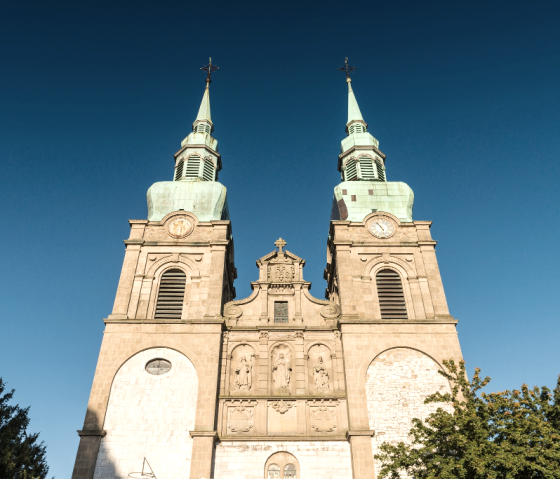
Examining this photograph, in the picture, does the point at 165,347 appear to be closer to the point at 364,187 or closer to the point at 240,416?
the point at 240,416

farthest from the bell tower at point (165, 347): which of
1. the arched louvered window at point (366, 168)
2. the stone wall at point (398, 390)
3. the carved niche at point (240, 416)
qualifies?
the arched louvered window at point (366, 168)

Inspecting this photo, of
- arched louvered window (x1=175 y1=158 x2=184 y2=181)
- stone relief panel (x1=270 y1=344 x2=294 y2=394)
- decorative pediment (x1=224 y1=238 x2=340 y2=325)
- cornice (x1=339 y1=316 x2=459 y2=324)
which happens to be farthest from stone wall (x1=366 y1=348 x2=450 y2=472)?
arched louvered window (x1=175 y1=158 x2=184 y2=181)

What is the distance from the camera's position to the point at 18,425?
67.9 feet

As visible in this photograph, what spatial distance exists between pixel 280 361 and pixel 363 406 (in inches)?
162

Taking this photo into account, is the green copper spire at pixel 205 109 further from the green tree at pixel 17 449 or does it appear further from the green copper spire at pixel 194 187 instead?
the green tree at pixel 17 449

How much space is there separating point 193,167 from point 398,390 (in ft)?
62.3

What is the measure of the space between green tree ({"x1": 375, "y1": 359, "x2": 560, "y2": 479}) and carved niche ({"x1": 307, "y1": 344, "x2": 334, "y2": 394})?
18.1 feet

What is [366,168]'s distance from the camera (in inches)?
1320

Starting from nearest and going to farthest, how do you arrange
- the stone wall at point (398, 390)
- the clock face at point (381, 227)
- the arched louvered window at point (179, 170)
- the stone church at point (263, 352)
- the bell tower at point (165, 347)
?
1. the bell tower at point (165, 347)
2. the stone church at point (263, 352)
3. the stone wall at point (398, 390)
4. the clock face at point (381, 227)
5. the arched louvered window at point (179, 170)

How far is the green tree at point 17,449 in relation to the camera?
18.0m

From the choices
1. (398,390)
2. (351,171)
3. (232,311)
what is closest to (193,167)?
(351,171)

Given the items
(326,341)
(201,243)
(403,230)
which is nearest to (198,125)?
(201,243)

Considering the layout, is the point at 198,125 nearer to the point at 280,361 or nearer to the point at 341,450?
the point at 280,361

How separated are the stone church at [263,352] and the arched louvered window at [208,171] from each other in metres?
Answer: 3.04
